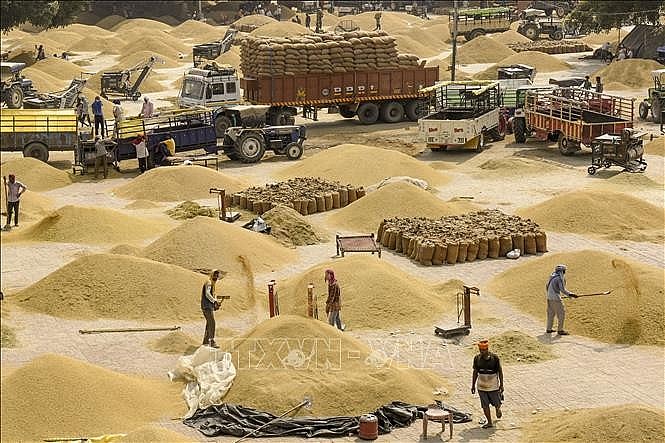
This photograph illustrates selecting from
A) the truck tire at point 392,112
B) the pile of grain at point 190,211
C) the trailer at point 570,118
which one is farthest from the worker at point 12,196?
the truck tire at point 392,112

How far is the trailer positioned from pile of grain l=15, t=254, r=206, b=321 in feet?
58.7

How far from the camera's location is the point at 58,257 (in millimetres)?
25969

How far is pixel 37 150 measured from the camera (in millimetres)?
37031

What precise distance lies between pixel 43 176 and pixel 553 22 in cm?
5270

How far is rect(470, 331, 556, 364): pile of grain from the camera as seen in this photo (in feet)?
63.9

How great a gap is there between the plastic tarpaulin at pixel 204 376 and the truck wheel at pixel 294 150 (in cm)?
1971

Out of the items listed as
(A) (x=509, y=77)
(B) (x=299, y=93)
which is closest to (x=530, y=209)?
(B) (x=299, y=93)

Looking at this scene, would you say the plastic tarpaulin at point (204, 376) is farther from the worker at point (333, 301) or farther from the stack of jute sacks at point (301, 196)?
the stack of jute sacks at point (301, 196)

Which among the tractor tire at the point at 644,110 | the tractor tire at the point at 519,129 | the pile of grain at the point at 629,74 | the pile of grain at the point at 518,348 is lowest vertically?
the pile of grain at the point at 518,348

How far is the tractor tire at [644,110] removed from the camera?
44219 millimetres

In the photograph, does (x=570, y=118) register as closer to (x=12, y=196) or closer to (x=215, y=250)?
(x=215, y=250)

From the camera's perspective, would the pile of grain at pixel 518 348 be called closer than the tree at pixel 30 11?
Yes

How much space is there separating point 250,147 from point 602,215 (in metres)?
12.8

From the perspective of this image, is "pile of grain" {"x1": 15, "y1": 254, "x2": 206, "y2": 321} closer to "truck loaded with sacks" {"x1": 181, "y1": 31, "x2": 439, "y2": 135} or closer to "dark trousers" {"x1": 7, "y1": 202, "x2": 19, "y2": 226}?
"dark trousers" {"x1": 7, "y1": 202, "x2": 19, "y2": 226}
